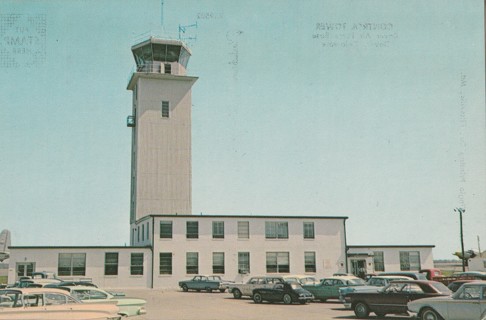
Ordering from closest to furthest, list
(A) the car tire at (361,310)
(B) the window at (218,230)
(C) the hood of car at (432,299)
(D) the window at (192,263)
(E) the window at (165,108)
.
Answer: (C) the hood of car at (432,299) < (A) the car tire at (361,310) < (D) the window at (192,263) < (B) the window at (218,230) < (E) the window at (165,108)

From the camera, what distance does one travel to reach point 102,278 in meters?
42.8

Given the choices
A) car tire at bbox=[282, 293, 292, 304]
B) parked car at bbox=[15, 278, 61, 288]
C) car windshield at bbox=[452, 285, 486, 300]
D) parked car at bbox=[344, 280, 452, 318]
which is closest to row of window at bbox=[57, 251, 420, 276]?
parked car at bbox=[15, 278, 61, 288]

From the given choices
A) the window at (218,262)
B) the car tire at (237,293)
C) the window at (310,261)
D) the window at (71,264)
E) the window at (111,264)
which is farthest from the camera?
the window at (310,261)

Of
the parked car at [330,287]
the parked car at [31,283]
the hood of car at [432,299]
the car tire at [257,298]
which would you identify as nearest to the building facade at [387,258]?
the parked car at [330,287]

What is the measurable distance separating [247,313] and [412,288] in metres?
6.61

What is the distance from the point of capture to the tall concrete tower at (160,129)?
52969mm

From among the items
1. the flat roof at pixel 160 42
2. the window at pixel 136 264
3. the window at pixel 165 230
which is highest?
the flat roof at pixel 160 42

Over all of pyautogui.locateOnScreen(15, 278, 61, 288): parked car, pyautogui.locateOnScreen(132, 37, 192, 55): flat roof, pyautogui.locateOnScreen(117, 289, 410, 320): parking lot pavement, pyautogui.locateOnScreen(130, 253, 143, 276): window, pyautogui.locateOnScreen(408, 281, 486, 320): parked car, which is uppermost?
pyautogui.locateOnScreen(132, 37, 192, 55): flat roof

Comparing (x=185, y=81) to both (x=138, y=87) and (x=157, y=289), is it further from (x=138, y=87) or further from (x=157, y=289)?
(x=157, y=289)

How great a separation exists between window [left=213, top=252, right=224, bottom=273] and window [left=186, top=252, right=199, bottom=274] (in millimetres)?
1452

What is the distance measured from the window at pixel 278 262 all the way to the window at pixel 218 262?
3911mm

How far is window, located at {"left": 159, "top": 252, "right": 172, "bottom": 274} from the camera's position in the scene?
145 feet

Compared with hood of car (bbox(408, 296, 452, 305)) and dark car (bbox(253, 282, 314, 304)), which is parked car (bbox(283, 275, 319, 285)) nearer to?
dark car (bbox(253, 282, 314, 304))

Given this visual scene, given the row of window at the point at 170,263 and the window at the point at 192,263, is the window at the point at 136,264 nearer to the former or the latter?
the row of window at the point at 170,263
